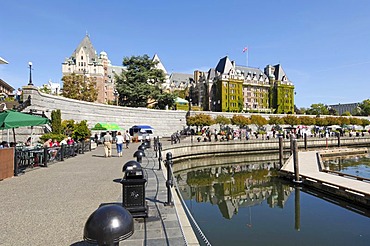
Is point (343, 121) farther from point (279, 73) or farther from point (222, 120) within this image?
point (279, 73)

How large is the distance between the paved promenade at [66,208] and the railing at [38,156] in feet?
3.57

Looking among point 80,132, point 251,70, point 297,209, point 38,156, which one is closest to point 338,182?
point 297,209

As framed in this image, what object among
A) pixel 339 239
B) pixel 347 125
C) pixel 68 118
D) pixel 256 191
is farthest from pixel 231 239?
A: pixel 347 125

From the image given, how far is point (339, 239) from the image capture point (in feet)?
28.0

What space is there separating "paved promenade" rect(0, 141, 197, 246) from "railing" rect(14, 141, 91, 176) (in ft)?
3.57

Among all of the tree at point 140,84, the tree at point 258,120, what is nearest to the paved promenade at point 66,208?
the tree at point 140,84

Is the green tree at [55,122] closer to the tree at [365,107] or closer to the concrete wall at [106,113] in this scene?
the concrete wall at [106,113]

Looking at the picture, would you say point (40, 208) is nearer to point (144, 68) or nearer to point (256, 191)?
point (256, 191)

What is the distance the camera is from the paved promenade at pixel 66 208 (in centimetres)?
462

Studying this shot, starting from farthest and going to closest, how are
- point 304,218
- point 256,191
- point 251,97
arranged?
1. point 251,97
2. point 256,191
3. point 304,218

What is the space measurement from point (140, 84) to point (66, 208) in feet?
145

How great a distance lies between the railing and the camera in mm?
11455

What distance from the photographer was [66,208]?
6344 mm

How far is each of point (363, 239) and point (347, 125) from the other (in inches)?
2513
